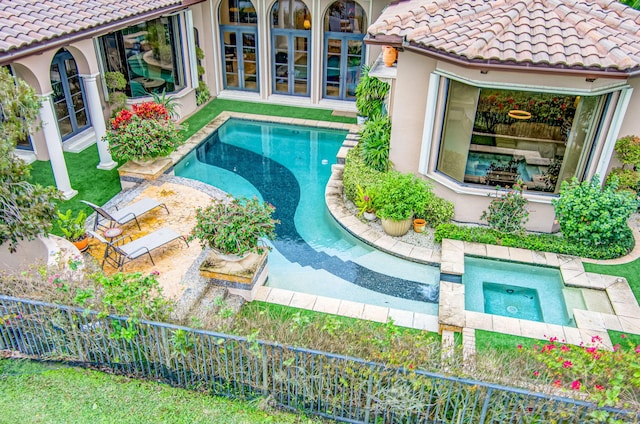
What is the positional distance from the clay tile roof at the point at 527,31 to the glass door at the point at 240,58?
387 inches

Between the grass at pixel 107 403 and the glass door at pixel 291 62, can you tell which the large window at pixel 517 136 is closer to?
the grass at pixel 107 403

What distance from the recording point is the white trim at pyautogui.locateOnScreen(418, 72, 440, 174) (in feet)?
41.9

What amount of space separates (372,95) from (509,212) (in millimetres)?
6705

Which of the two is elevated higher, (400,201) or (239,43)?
(239,43)

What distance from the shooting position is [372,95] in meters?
17.2

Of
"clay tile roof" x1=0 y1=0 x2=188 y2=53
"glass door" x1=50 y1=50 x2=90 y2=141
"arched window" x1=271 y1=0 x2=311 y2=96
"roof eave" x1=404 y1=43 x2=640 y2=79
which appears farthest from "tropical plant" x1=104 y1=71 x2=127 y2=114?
"roof eave" x1=404 y1=43 x2=640 y2=79

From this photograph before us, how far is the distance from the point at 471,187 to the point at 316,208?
425cm

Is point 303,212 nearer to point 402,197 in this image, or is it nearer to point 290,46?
point 402,197

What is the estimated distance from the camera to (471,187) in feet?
43.4

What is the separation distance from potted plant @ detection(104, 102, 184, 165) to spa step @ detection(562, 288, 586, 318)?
10.8 meters

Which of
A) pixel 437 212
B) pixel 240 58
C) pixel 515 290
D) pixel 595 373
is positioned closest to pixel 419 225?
pixel 437 212

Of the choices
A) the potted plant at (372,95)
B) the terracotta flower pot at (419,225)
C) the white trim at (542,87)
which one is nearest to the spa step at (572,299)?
the terracotta flower pot at (419,225)

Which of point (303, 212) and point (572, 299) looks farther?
point (303, 212)

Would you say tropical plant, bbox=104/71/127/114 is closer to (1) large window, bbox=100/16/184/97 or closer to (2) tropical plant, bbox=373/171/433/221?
(1) large window, bbox=100/16/184/97
